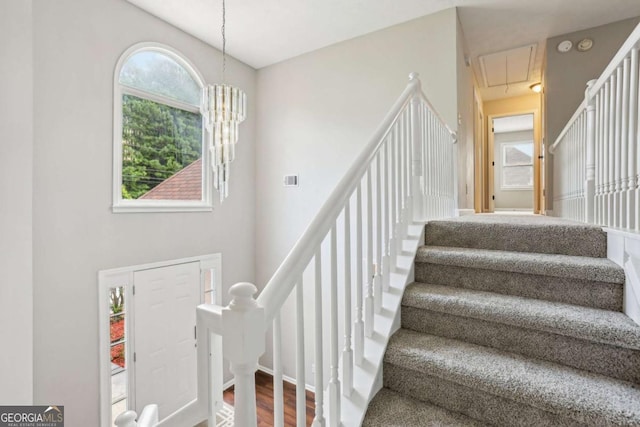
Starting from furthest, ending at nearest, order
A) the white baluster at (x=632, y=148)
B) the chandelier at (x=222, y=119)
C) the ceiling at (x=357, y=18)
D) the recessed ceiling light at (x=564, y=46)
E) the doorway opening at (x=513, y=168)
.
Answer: the doorway opening at (x=513, y=168)
the recessed ceiling light at (x=564, y=46)
the ceiling at (x=357, y=18)
the chandelier at (x=222, y=119)
the white baluster at (x=632, y=148)

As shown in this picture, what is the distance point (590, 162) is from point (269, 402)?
4092 millimetres

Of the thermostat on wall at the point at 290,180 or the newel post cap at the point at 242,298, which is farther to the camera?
the thermostat on wall at the point at 290,180

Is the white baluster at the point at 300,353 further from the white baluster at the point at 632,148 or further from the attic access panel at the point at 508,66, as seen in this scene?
the attic access panel at the point at 508,66

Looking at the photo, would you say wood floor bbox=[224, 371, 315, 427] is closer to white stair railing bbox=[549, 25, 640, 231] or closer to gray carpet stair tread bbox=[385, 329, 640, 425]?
gray carpet stair tread bbox=[385, 329, 640, 425]

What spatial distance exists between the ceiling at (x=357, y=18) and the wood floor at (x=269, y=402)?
14.7ft

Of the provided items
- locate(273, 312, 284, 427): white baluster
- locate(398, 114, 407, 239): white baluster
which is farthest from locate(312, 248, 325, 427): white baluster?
locate(398, 114, 407, 239): white baluster

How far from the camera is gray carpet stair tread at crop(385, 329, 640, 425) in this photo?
0.98 m

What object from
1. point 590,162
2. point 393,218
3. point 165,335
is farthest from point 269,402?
point 590,162

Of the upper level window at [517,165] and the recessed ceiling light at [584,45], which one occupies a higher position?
the recessed ceiling light at [584,45]

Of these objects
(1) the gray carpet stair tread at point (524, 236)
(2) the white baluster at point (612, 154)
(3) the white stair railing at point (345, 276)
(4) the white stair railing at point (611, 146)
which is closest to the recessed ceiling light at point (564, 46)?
(4) the white stair railing at point (611, 146)

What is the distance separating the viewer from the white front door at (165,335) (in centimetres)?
323

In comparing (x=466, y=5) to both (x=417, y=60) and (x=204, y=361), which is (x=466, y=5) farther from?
(x=204, y=361)

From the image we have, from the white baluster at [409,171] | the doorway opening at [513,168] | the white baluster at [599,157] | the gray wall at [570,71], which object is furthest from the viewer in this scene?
the doorway opening at [513,168]

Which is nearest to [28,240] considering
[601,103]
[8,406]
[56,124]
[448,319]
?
[8,406]
